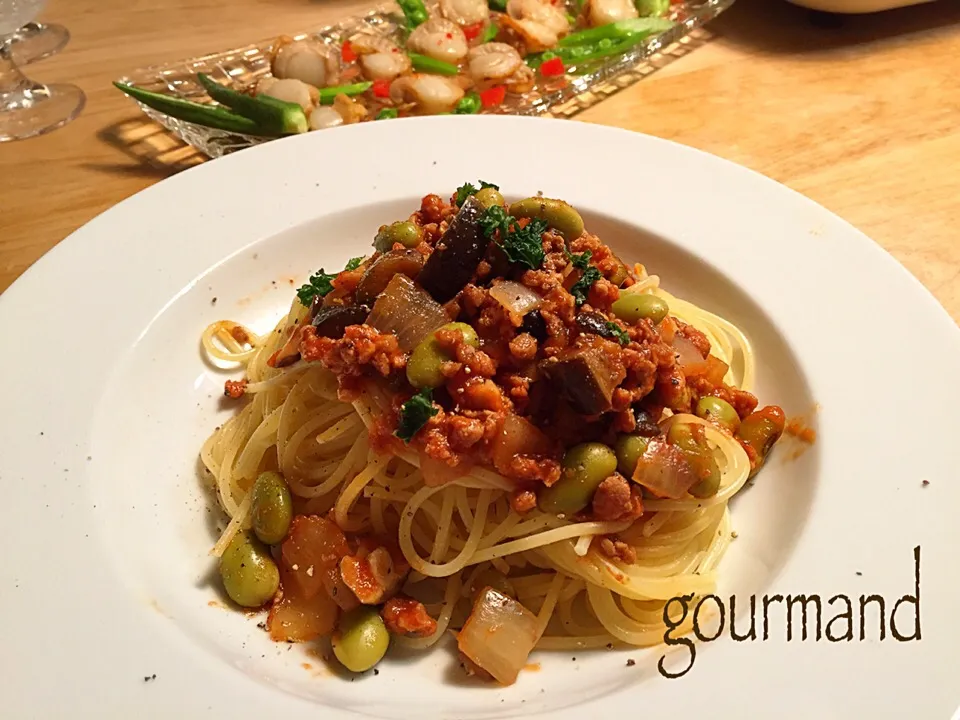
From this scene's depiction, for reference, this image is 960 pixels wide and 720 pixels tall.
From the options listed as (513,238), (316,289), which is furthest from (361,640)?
(513,238)

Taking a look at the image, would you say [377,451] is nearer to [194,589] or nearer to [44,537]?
[194,589]

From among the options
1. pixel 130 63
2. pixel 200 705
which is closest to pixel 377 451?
pixel 200 705

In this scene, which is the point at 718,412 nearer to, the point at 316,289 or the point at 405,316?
the point at 405,316

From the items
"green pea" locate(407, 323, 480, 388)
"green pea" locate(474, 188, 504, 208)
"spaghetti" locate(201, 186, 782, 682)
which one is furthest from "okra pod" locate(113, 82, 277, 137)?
"green pea" locate(407, 323, 480, 388)

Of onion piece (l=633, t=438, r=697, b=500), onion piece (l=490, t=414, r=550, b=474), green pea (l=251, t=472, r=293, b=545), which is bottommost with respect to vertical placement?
green pea (l=251, t=472, r=293, b=545)

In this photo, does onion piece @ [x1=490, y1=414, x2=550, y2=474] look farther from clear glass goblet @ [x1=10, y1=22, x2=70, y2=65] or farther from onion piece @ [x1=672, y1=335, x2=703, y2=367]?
clear glass goblet @ [x1=10, y1=22, x2=70, y2=65]

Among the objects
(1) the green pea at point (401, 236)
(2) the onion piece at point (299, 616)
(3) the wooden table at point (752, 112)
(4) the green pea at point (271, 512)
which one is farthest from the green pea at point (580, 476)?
(3) the wooden table at point (752, 112)

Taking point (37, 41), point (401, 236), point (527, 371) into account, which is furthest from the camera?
point (37, 41)
